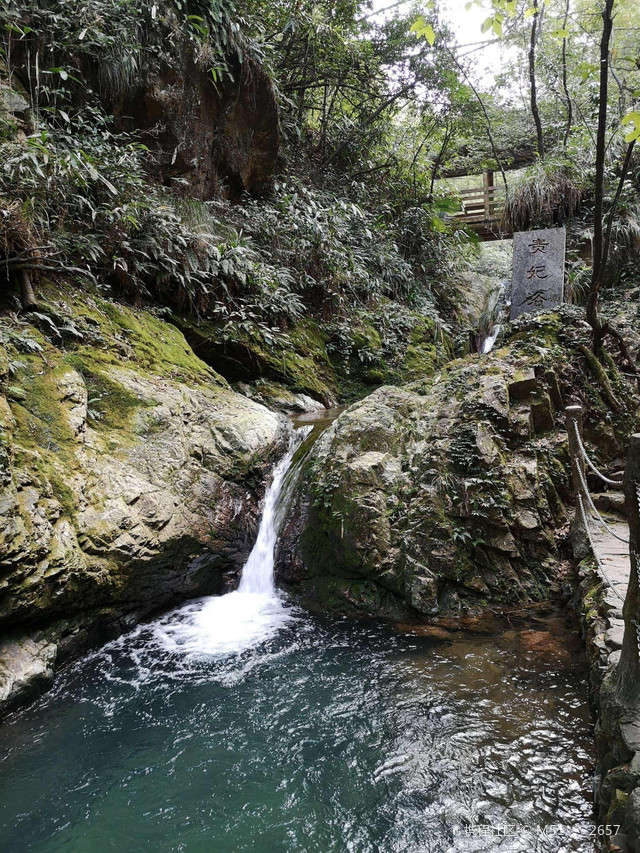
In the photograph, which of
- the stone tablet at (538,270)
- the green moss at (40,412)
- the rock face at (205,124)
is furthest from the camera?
the stone tablet at (538,270)

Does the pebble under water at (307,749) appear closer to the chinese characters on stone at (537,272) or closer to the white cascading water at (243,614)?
the white cascading water at (243,614)

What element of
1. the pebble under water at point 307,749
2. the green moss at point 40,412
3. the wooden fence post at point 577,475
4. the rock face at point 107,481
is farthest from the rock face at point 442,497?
the green moss at point 40,412

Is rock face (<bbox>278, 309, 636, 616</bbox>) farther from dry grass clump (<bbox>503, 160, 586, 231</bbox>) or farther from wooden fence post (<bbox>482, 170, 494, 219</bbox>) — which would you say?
wooden fence post (<bbox>482, 170, 494, 219</bbox>)

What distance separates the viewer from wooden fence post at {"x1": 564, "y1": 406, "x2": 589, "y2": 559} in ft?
15.2

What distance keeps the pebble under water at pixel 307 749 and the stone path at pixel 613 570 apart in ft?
2.09

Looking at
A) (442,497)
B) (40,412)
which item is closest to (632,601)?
(442,497)

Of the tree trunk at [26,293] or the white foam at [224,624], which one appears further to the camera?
the tree trunk at [26,293]

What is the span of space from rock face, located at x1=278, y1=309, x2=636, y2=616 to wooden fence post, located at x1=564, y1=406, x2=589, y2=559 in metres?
0.29

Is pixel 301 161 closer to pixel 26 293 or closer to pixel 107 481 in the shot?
pixel 26 293

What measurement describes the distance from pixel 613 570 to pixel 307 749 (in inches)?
112

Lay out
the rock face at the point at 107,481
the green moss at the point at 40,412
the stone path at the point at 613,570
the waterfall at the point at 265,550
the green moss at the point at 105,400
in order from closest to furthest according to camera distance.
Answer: the stone path at the point at 613,570
the rock face at the point at 107,481
the green moss at the point at 40,412
the green moss at the point at 105,400
the waterfall at the point at 265,550

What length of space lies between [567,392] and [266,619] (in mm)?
4854

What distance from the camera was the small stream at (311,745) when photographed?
2637 mm

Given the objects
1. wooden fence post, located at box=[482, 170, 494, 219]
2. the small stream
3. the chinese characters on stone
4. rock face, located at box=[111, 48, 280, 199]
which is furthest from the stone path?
wooden fence post, located at box=[482, 170, 494, 219]
